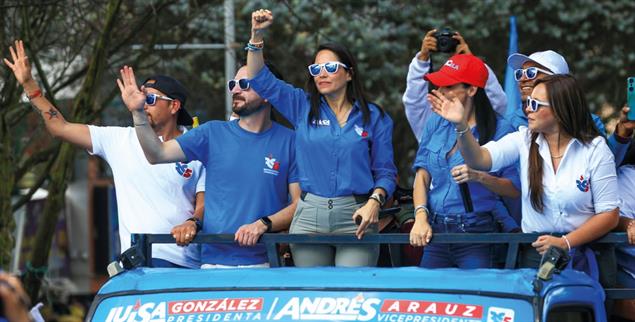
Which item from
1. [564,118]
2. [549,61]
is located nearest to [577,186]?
[564,118]

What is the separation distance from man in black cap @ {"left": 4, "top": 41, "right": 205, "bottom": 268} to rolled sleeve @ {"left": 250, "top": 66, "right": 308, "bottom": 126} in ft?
1.67

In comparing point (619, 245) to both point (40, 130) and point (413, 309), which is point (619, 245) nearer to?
point (413, 309)

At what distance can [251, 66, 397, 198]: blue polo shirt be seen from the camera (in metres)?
5.75

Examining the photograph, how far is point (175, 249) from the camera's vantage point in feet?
19.8

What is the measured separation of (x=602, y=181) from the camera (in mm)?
5285

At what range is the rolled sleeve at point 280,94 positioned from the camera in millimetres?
6059

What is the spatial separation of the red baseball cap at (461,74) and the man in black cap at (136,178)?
3.96 ft

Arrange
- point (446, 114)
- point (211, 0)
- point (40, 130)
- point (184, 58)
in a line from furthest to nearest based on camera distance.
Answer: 1. point (184, 58)
2. point (40, 130)
3. point (211, 0)
4. point (446, 114)

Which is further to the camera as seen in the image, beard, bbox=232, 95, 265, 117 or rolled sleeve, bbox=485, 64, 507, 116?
rolled sleeve, bbox=485, 64, 507, 116

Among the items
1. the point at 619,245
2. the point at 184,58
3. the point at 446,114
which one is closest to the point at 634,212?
the point at 619,245

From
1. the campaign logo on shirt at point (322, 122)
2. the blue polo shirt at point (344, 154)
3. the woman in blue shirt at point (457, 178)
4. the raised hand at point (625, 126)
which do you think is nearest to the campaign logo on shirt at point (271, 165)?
the blue polo shirt at point (344, 154)

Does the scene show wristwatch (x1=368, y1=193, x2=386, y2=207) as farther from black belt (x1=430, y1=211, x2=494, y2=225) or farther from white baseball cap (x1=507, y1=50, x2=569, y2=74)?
white baseball cap (x1=507, y1=50, x2=569, y2=74)

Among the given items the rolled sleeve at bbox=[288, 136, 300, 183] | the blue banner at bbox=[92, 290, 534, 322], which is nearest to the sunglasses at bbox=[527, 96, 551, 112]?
the blue banner at bbox=[92, 290, 534, 322]

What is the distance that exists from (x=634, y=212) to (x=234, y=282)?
2.09 meters
